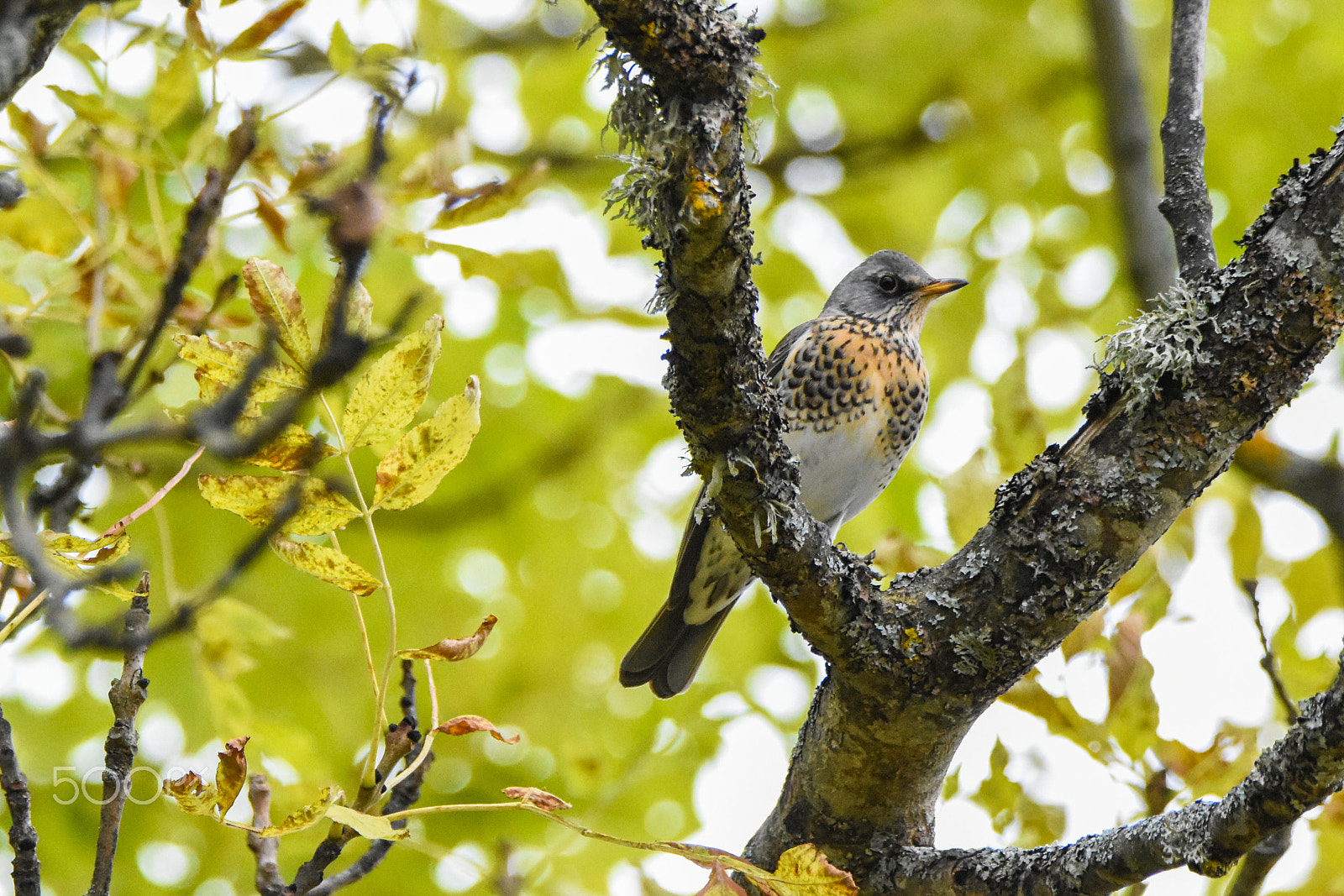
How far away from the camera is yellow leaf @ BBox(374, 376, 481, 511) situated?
182 cm

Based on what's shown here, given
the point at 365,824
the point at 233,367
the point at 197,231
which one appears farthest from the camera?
the point at 197,231

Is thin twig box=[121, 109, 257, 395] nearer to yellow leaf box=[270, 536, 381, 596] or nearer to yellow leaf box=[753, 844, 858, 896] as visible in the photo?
yellow leaf box=[270, 536, 381, 596]

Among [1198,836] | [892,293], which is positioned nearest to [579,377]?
[892,293]

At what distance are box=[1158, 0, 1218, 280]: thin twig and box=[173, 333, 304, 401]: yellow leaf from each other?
176 cm

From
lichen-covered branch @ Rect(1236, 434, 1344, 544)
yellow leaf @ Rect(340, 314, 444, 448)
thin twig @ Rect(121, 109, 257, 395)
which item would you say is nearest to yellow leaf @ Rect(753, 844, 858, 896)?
yellow leaf @ Rect(340, 314, 444, 448)

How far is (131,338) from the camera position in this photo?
7.01ft

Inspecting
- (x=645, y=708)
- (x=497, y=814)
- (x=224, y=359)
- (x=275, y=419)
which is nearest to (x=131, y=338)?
(x=224, y=359)

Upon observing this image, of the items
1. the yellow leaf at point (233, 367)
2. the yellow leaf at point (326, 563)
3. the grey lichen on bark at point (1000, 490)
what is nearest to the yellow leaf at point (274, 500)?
the yellow leaf at point (326, 563)

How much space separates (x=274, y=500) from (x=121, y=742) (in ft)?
1.51

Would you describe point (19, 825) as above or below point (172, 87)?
below

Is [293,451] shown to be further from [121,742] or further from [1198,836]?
[1198,836]

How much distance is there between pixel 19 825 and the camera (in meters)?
1.72

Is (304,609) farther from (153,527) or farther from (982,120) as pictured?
(982,120)

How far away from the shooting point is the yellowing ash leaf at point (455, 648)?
6.03 ft
